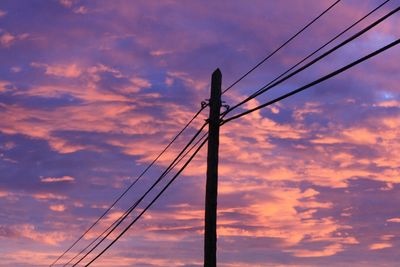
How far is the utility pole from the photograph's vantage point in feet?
50.0

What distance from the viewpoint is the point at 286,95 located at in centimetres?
1423

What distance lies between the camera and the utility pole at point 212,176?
15.2 metres

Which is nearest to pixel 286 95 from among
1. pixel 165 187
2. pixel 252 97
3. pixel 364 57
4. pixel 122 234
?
pixel 252 97

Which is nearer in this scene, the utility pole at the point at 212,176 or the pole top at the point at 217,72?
the utility pole at the point at 212,176

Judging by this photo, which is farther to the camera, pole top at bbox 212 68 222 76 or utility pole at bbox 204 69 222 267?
pole top at bbox 212 68 222 76

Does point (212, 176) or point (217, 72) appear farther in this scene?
point (217, 72)

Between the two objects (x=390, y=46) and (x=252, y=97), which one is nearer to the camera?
(x=390, y=46)

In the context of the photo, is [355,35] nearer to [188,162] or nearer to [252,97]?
[252,97]

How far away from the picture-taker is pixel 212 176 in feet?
51.6

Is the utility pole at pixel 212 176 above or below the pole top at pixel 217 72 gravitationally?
below

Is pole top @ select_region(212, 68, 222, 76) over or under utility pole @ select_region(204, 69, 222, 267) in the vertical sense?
over

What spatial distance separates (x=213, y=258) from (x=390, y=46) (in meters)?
6.89

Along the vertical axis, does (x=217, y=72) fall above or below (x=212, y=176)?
above

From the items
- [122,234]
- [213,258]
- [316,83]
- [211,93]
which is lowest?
[213,258]
